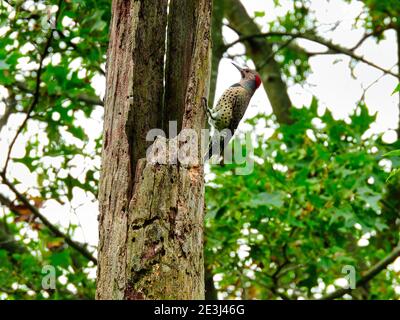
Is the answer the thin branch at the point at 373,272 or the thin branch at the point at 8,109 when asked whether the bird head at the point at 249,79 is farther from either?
the thin branch at the point at 8,109

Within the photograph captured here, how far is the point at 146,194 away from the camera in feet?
11.7

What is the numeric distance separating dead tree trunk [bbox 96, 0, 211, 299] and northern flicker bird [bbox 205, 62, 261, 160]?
5.99 ft

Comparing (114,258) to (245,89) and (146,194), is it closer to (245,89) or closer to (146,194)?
(146,194)

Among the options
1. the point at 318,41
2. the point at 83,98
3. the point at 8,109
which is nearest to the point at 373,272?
the point at 318,41

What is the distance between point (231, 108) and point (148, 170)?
2.70 meters

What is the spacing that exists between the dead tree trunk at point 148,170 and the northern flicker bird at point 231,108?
183cm

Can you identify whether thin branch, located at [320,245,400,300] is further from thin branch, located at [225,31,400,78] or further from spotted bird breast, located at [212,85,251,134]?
thin branch, located at [225,31,400,78]

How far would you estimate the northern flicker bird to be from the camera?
6.02 meters

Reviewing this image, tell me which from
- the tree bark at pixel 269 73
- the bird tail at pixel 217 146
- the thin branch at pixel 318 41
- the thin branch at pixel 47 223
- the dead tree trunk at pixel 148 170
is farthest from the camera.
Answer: the tree bark at pixel 269 73

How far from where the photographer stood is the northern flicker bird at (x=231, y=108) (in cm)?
602

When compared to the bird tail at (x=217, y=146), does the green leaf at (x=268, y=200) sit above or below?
below

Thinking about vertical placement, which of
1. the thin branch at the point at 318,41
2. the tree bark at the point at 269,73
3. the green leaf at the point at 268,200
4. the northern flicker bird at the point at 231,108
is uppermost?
the tree bark at the point at 269,73

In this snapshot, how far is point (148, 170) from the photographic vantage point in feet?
11.8

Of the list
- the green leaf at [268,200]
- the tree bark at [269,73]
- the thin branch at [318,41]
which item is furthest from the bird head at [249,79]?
the tree bark at [269,73]
